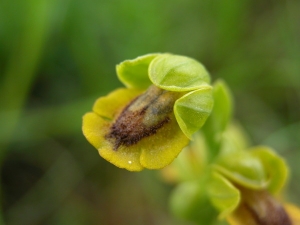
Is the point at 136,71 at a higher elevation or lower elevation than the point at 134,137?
higher

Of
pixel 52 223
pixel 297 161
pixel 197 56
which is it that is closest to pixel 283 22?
pixel 197 56

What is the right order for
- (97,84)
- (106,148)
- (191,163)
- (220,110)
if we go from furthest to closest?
(97,84) < (191,163) < (220,110) < (106,148)

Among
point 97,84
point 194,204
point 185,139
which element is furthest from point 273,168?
point 97,84

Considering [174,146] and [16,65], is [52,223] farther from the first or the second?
[174,146]

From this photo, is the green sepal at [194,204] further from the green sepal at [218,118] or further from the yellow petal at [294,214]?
the yellow petal at [294,214]

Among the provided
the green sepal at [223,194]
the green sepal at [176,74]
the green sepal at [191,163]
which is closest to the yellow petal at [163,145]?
the green sepal at [176,74]

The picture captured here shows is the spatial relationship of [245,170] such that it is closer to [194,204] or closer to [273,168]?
[273,168]

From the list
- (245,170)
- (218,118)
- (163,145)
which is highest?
(163,145)
